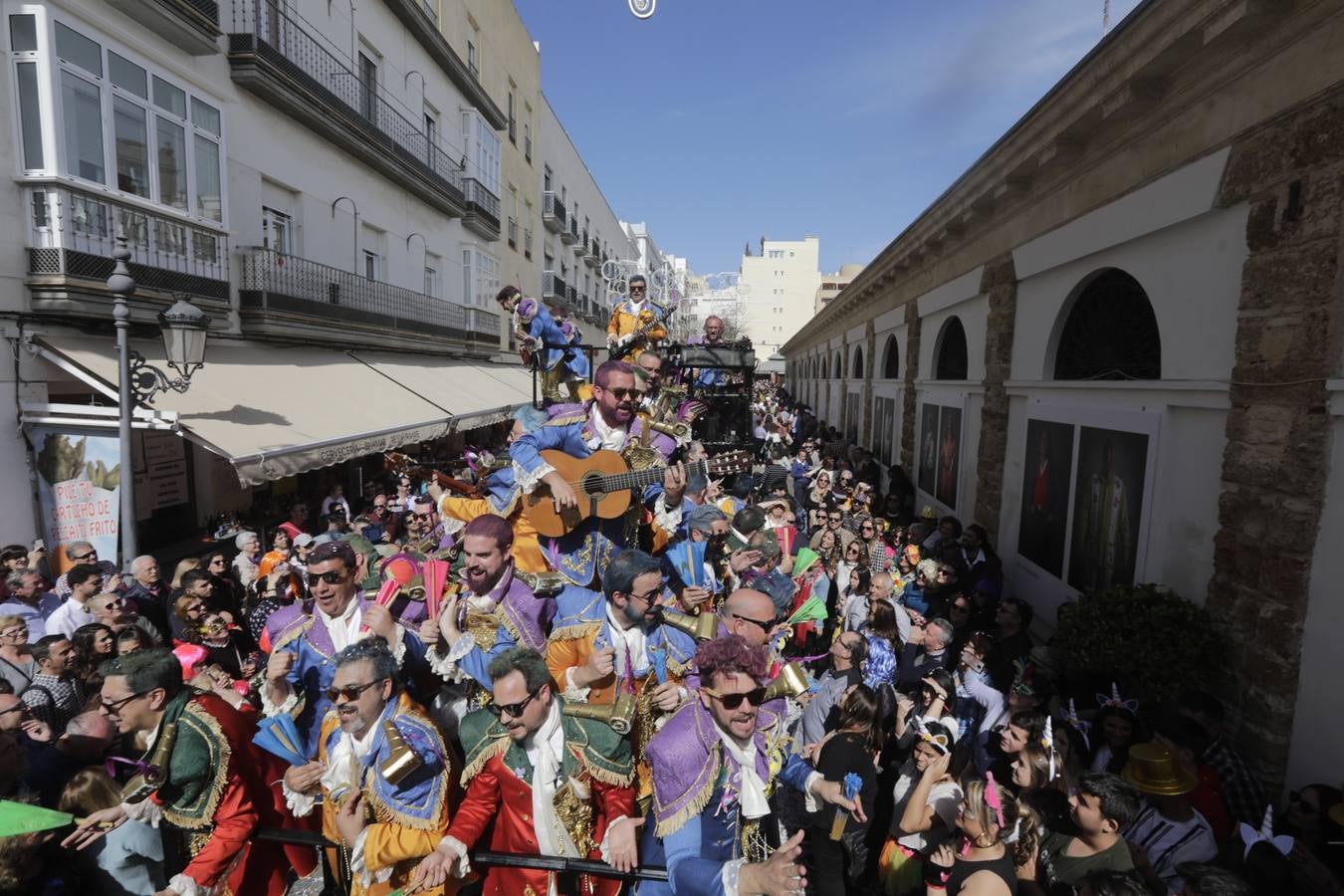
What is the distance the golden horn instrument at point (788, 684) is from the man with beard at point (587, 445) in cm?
157

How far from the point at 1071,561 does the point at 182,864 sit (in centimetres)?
673

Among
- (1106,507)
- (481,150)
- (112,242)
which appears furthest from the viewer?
(481,150)

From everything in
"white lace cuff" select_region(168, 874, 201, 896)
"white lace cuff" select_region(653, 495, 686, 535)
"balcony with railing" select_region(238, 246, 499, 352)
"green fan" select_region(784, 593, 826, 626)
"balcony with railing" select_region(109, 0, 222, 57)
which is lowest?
"white lace cuff" select_region(168, 874, 201, 896)

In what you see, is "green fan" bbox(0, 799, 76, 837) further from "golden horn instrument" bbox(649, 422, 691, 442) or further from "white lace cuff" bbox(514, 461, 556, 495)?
"golden horn instrument" bbox(649, 422, 691, 442)

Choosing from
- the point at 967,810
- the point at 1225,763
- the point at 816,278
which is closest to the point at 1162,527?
the point at 1225,763

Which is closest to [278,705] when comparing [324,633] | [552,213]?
[324,633]

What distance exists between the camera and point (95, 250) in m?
7.29

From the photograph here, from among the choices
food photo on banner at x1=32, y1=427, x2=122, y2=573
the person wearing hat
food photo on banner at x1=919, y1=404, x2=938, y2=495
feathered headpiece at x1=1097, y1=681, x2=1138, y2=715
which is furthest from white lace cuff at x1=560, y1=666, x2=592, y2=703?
food photo on banner at x1=919, y1=404, x2=938, y2=495

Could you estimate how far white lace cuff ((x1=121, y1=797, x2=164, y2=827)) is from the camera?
262cm

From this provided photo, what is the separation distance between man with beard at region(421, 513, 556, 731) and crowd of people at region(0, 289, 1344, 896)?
15 mm

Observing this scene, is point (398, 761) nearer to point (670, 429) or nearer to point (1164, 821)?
point (670, 429)

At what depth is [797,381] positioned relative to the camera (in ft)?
112

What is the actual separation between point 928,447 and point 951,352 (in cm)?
149

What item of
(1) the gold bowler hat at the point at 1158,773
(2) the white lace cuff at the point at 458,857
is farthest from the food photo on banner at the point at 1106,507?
(2) the white lace cuff at the point at 458,857
